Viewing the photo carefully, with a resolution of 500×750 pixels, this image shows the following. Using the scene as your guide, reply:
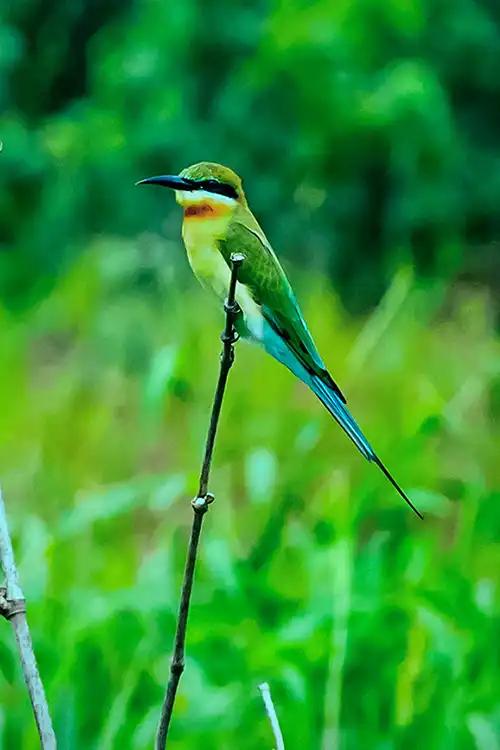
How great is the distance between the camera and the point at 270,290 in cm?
51

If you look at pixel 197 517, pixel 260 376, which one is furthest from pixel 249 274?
pixel 260 376

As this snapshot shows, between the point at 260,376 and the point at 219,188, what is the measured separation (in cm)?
102

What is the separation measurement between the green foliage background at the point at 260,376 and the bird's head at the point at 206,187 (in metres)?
0.47

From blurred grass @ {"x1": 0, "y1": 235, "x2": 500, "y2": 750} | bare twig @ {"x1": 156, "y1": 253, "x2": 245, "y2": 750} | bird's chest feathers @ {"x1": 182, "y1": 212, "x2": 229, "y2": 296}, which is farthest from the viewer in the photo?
blurred grass @ {"x1": 0, "y1": 235, "x2": 500, "y2": 750}

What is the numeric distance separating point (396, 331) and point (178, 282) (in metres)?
0.30

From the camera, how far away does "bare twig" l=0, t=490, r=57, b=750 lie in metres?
0.37

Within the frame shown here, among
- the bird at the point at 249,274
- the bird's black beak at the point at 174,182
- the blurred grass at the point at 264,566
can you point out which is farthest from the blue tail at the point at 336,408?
the blurred grass at the point at 264,566

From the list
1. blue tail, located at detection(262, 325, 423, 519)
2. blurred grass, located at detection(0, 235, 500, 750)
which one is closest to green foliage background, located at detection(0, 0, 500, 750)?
blurred grass, located at detection(0, 235, 500, 750)

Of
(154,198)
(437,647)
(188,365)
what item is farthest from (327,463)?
(154,198)

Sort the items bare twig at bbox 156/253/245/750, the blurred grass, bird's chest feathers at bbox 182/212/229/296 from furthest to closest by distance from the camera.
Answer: the blurred grass → bird's chest feathers at bbox 182/212/229/296 → bare twig at bbox 156/253/245/750

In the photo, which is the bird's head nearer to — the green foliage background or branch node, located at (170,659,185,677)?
branch node, located at (170,659,185,677)

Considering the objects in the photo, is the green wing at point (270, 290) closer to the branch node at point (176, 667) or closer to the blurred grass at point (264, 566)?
the branch node at point (176, 667)

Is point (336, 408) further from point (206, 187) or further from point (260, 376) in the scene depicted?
point (260, 376)

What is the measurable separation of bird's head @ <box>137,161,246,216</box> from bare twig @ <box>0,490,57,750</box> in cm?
13
